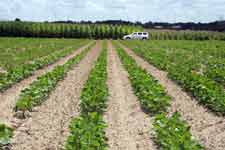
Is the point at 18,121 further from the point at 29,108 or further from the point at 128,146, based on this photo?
the point at 128,146

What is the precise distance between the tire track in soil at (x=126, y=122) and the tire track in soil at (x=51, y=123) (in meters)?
0.85

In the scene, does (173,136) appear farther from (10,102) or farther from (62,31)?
(62,31)

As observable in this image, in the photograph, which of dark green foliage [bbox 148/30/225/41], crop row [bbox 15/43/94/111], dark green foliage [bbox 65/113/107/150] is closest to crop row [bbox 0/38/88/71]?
crop row [bbox 15/43/94/111]

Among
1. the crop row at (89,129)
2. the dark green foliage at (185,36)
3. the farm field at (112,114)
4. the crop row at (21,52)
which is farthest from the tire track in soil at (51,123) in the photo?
the dark green foliage at (185,36)

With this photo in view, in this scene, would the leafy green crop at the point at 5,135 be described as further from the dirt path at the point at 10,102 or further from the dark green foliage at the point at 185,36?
the dark green foliage at the point at 185,36

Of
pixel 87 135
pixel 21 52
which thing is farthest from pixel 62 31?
pixel 87 135

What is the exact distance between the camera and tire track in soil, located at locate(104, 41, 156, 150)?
7746 millimetres

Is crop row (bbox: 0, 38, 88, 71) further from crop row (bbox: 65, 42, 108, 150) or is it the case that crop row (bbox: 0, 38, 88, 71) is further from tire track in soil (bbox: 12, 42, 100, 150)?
crop row (bbox: 65, 42, 108, 150)

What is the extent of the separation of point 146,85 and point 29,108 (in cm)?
369

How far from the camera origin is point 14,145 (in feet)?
24.5

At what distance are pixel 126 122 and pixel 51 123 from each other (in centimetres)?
156

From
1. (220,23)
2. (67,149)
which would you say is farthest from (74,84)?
(220,23)

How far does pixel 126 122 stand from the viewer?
930cm

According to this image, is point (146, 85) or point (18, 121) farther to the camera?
point (146, 85)
